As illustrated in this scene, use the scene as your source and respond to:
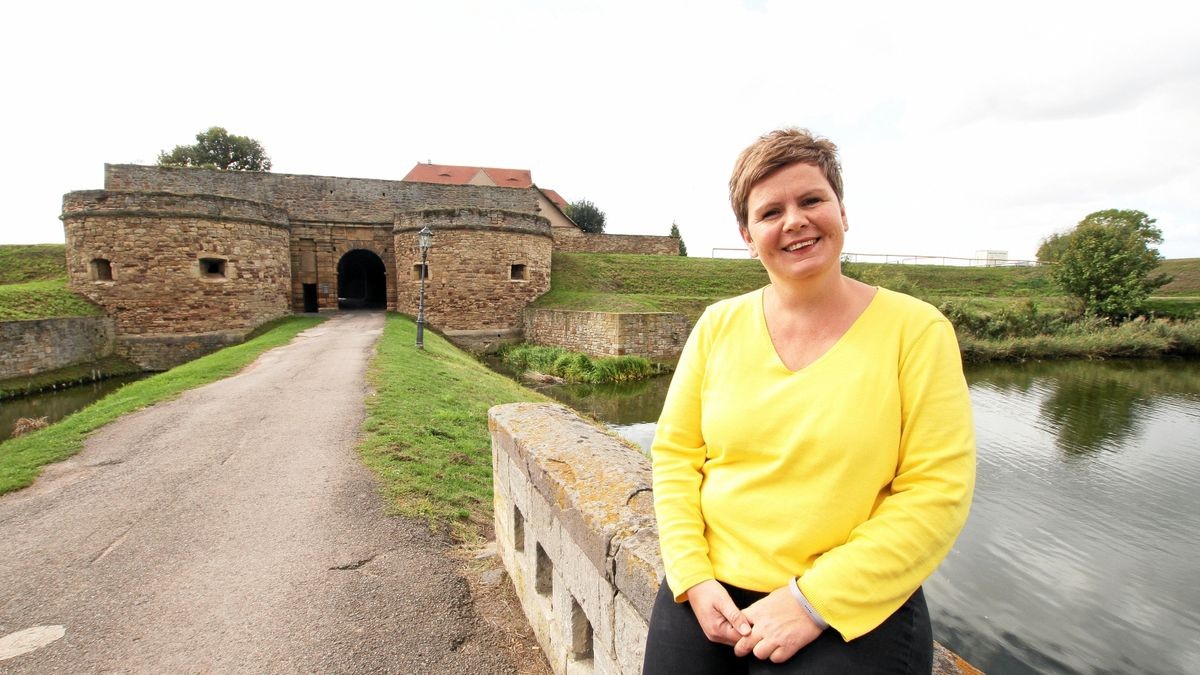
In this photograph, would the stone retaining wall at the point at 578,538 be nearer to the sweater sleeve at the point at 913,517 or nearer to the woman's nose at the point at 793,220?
the sweater sleeve at the point at 913,517

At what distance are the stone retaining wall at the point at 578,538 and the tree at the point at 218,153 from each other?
44808 millimetres

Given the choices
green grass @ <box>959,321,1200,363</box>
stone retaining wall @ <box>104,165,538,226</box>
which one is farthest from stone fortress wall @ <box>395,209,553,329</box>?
green grass @ <box>959,321,1200,363</box>

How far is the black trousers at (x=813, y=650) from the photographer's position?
128 cm

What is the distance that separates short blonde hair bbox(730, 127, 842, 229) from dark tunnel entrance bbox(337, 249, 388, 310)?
103ft

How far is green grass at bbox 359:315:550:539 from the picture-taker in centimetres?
517

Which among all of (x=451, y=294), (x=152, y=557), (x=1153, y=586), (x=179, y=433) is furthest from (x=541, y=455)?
(x=451, y=294)

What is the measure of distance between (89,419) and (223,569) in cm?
548

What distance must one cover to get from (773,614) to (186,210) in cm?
2191

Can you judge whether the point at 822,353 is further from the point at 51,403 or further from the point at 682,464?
the point at 51,403

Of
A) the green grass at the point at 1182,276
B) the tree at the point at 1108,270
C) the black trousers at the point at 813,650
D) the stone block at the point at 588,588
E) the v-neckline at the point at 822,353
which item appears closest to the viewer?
the black trousers at the point at 813,650

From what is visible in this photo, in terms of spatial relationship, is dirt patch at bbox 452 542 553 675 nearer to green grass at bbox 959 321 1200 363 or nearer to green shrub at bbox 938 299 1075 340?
green grass at bbox 959 321 1200 363

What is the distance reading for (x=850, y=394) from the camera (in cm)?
137

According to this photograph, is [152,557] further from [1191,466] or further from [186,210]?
[186,210]

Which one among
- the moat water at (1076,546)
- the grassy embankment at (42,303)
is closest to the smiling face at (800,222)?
the moat water at (1076,546)
